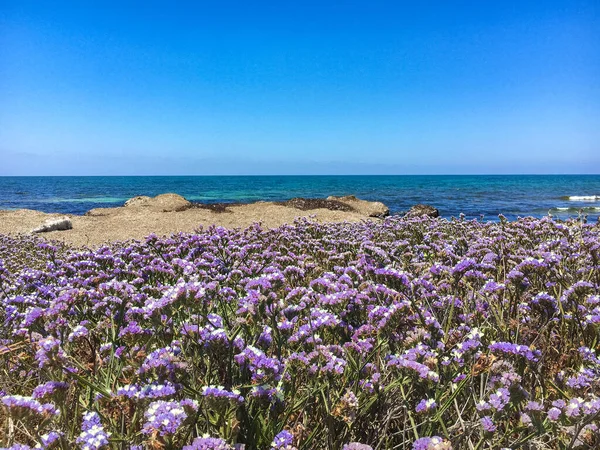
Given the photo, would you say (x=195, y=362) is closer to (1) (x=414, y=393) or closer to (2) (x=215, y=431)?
(2) (x=215, y=431)

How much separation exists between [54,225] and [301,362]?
49.3 ft

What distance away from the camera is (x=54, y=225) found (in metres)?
14.4

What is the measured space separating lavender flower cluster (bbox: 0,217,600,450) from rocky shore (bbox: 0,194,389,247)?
6.50 meters

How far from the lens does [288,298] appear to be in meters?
3.13

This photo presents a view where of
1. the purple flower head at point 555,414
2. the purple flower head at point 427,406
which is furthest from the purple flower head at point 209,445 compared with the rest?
the purple flower head at point 555,414

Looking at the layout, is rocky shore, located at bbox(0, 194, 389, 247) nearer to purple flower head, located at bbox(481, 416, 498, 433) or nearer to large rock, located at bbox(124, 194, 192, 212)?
large rock, located at bbox(124, 194, 192, 212)

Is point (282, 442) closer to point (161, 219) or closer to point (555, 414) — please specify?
point (555, 414)

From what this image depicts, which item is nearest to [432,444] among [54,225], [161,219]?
[161,219]

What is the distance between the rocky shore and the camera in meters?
12.8

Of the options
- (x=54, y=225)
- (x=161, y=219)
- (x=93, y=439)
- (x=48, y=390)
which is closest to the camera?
(x=93, y=439)

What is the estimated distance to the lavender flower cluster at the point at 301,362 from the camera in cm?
185

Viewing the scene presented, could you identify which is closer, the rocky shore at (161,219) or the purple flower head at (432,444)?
the purple flower head at (432,444)

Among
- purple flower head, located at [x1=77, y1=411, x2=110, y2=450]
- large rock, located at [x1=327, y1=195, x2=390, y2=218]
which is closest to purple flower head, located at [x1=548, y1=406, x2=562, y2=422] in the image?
purple flower head, located at [x1=77, y1=411, x2=110, y2=450]

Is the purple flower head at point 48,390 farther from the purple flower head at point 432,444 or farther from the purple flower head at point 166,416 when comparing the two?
the purple flower head at point 432,444
